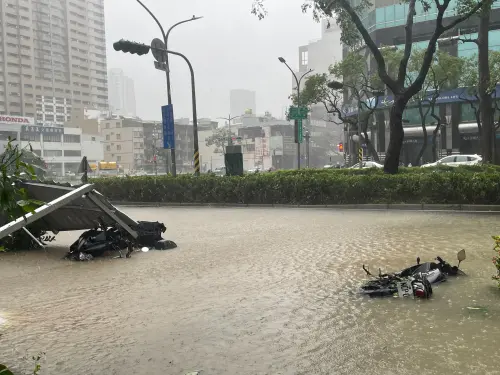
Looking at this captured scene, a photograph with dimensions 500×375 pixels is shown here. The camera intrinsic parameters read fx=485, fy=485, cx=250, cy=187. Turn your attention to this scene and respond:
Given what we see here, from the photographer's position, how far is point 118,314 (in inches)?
199

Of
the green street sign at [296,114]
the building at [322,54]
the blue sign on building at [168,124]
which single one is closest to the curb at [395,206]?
the blue sign on building at [168,124]

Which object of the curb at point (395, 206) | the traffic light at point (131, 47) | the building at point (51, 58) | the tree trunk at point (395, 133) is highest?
the building at point (51, 58)

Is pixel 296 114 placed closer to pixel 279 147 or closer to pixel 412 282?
pixel 412 282

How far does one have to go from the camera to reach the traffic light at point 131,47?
60.5 ft

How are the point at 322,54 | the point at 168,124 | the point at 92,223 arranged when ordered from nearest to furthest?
the point at 92,223
the point at 168,124
the point at 322,54

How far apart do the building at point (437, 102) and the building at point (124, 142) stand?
1826 inches

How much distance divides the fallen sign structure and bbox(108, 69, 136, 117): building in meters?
171

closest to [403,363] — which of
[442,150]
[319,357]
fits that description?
[319,357]

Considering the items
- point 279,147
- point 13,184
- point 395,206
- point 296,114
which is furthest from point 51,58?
point 13,184

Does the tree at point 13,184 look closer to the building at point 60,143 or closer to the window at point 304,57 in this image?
the building at point 60,143

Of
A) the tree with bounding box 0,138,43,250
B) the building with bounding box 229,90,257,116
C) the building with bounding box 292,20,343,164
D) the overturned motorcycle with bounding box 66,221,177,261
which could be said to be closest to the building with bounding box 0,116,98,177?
the building with bounding box 292,20,343,164

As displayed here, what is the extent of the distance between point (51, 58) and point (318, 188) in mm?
106052

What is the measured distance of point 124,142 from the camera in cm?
8738

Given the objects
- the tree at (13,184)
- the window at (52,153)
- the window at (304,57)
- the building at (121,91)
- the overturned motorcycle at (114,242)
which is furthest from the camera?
the building at (121,91)
